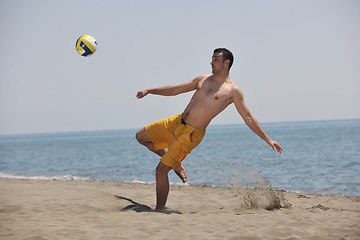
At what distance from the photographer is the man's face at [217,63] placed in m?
5.65

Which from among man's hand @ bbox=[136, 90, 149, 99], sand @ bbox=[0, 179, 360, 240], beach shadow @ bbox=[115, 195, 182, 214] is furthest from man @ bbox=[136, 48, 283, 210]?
sand @ bbox=[0, 179, 360, 240]

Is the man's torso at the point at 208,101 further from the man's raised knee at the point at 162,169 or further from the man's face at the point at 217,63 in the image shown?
the man's raised knee at the point at 162,169

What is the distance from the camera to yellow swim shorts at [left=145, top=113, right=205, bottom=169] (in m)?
5.67

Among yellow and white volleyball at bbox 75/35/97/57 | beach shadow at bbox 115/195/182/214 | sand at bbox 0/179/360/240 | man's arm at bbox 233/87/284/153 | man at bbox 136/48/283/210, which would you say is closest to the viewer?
sand at bbox 0/179/360/240

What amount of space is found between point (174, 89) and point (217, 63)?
85cm

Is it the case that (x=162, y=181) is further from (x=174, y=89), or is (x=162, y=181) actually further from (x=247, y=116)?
(x=247, y=116)

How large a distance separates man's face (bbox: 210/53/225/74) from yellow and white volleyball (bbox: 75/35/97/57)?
293 cm

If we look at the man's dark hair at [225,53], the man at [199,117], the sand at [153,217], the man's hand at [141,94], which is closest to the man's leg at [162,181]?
the man at [199,117]

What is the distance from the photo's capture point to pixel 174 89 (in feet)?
20.0

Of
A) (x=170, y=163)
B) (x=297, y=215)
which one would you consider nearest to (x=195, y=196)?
(x=170, y=163)

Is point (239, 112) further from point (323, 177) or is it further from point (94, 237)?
point (323, 177)

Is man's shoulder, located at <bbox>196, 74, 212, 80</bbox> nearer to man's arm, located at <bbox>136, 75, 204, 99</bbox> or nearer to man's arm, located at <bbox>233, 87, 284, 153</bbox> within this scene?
man's arm, located at <bbox>136, 75, 204, 99</bbox>

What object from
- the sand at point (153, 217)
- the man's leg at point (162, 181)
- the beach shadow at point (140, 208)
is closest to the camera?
the sand at point (153, 217)

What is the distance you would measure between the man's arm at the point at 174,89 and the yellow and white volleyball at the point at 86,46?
2.06 metres
